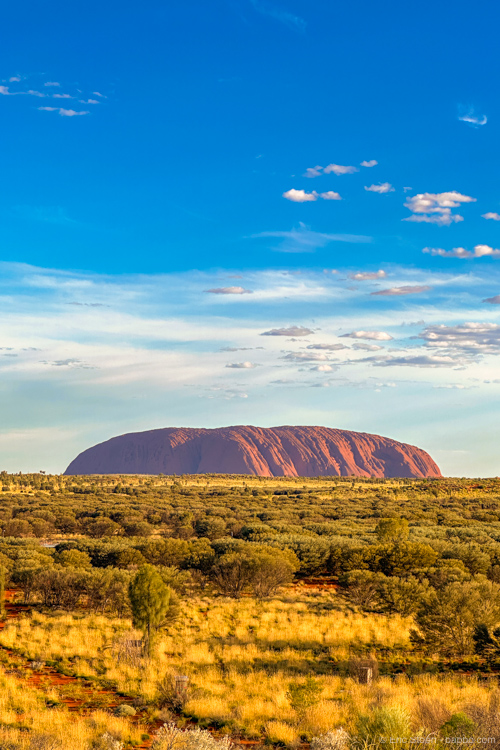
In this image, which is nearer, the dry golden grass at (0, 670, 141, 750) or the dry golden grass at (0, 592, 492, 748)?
the dry golden grass at (0, 670, 141, 750)

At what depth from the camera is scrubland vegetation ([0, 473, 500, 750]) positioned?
12086 mm

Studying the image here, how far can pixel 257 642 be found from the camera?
20578mm

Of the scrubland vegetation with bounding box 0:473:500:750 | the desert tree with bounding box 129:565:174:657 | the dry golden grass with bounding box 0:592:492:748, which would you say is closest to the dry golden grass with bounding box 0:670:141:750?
the scrubland vegetation with bounding box 0:473:500:750

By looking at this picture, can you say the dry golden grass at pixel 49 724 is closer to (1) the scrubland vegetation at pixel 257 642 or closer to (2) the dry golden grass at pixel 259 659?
(1) the scrubland vegetation at pixel 257 642

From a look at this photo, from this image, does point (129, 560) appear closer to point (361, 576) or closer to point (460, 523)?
point (361, 576)

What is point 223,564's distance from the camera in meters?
29.6

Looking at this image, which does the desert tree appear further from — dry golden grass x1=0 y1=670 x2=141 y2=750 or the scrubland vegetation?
dry golden grass x1=0 y1=670 x2=141 y2=750

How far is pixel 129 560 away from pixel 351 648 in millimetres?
16146

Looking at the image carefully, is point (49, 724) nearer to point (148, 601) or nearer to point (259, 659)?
point (148, 601)

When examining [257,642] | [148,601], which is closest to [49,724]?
[148,601]

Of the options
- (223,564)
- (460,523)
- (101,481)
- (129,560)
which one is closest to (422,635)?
(223,564)

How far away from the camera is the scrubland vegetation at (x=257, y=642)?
12086 millimetres

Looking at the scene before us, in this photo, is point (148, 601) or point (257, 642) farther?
point (257, 642)

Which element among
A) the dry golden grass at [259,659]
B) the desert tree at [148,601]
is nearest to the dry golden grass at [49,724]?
the dry golden grass at [259,659]
